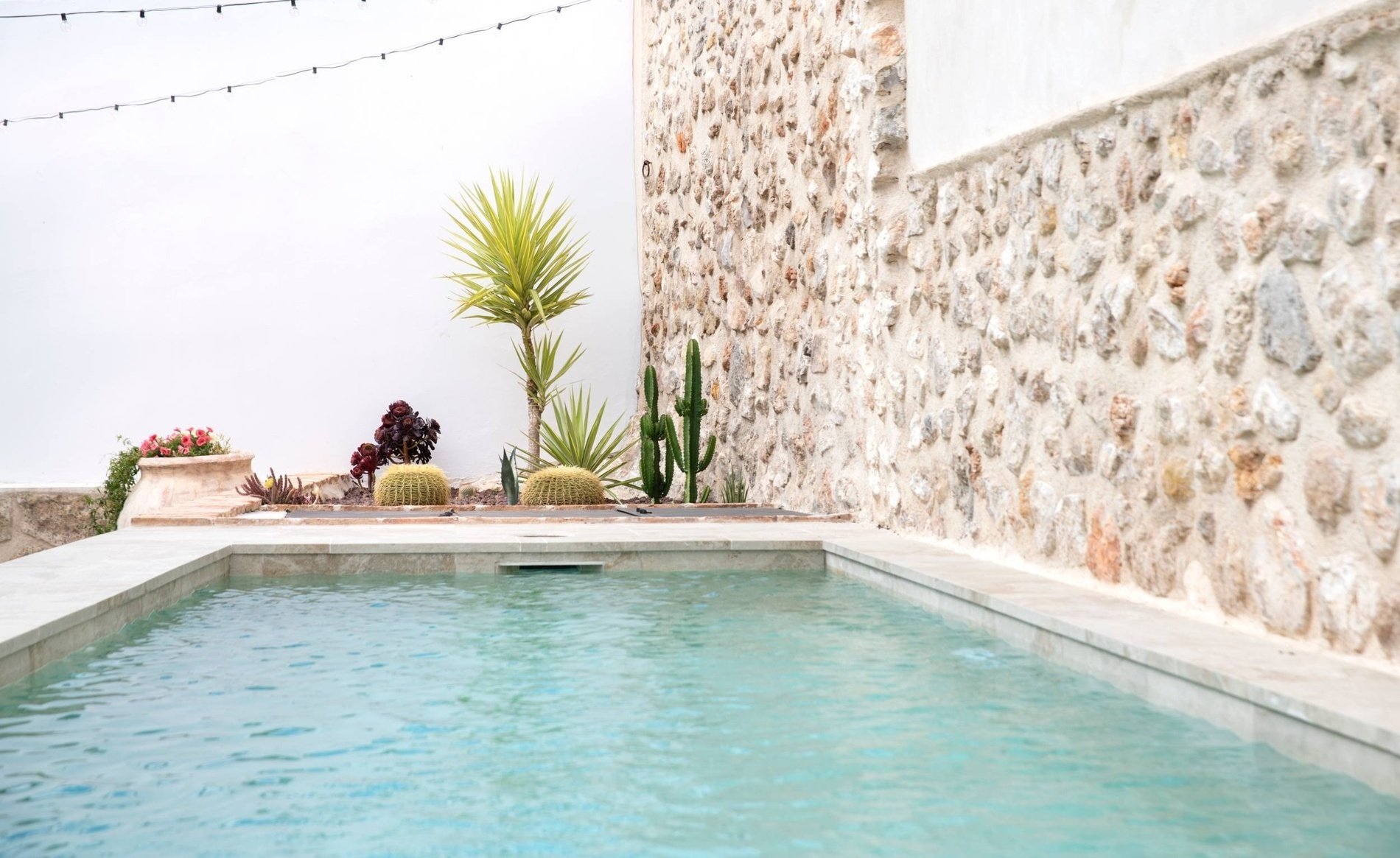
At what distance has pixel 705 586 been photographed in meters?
4.57

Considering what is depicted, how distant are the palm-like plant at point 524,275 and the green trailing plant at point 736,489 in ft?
5.71

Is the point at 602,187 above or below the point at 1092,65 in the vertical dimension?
above

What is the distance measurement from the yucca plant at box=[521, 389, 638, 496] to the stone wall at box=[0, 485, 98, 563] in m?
2.86

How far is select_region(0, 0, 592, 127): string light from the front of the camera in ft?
29.5

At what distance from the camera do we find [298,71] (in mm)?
9164

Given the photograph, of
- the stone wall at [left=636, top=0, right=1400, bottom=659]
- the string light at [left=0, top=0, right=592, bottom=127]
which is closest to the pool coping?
the stone wall at [left=636, top=0, right=1400, bottom=659]

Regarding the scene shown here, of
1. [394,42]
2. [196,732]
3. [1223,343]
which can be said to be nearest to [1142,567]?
[1223,343]

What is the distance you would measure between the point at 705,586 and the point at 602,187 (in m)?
5.38

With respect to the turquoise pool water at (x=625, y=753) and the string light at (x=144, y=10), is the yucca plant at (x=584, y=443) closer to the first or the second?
the string light at (x=144, y=10)

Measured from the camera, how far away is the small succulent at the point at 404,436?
8781 mm

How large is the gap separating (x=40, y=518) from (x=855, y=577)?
5.93 metres

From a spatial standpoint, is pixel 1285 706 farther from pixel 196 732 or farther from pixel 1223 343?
pixel 196 732

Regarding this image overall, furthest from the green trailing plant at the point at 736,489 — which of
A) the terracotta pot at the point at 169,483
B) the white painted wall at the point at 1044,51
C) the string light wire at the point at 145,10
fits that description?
the string light wire at the point at 145,10

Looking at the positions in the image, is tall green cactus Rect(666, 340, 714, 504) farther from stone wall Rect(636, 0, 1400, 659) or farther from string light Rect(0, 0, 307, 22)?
string light Rect(0, 0, 307, 22)
